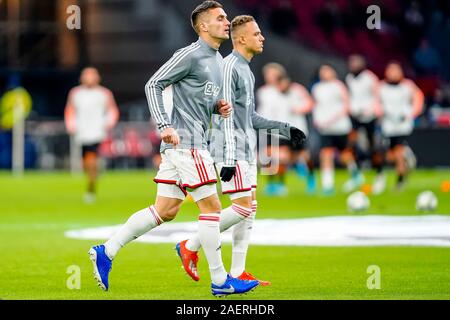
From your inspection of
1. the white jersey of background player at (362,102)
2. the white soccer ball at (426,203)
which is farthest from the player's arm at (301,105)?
the white soccer ball at (426,203)

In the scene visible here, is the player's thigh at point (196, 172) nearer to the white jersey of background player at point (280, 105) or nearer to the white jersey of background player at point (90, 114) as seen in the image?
the white jersey of background player at point (90, 114)

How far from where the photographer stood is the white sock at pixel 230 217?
31.8 feet

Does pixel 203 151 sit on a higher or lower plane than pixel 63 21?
lower

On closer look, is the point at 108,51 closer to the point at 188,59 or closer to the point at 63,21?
the point at 63,21

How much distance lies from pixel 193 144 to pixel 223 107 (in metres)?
0.35

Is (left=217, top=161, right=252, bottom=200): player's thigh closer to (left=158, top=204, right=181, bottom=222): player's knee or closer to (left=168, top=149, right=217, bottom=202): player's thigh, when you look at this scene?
(left=158, top=204, right=181, bottom=222): player's knee

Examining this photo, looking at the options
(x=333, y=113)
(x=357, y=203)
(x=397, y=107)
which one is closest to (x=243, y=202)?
(x=357, y=203)

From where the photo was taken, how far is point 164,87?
29.3 ft

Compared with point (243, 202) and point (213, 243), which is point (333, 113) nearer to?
point (243, 202)

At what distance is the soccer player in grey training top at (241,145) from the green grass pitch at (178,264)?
1.09 feet

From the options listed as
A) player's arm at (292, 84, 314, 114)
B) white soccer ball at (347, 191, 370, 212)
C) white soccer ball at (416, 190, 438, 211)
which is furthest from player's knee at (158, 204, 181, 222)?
player's arm at (292, 84, 314, 114)
